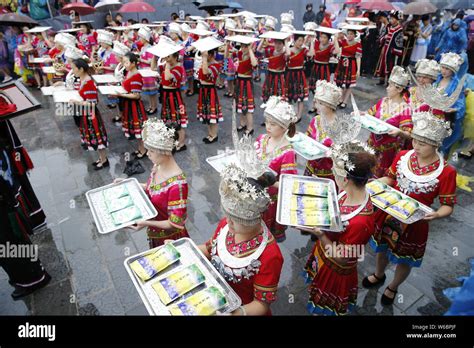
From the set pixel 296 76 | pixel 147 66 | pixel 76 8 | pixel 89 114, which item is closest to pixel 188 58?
pixel 147 66

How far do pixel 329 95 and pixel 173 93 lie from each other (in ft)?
12.7

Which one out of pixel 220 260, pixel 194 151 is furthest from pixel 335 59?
pixel 220 260

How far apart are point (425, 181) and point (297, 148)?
1.46 metres

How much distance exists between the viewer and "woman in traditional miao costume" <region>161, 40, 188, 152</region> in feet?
21.6

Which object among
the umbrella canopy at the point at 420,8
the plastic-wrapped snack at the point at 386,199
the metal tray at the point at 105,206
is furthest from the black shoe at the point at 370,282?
the umbrella canopy at the point at 420,8

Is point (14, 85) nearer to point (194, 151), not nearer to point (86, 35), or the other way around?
point (194, 151)

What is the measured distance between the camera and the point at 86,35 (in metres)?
11.0

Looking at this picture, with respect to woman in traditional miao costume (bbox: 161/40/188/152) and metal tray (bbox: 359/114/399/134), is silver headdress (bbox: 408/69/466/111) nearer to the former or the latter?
metal tray (bbox: 359/114/399/134)

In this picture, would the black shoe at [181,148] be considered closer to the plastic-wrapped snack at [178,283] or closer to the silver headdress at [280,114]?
the silver headdress at [280,114]

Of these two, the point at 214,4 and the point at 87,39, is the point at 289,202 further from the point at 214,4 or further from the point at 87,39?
the point at 214,4

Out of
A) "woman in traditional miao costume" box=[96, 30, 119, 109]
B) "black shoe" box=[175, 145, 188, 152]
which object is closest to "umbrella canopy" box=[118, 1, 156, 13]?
"woman in traditional miao costume" box=[96, 30, 119, 109]

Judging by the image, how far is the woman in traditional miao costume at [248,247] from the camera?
84.3 inches
